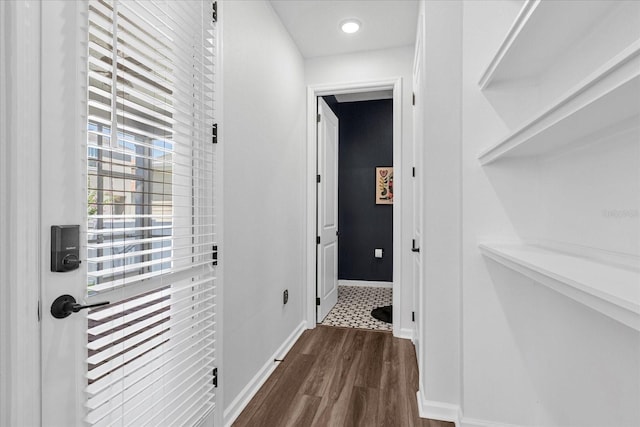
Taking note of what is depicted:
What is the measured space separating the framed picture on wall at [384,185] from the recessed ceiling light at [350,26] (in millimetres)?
2433

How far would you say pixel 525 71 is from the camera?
142cm

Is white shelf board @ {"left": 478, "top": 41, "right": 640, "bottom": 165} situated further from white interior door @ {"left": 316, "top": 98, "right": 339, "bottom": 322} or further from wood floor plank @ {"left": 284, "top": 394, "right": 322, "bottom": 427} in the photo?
white interior door @ {"left": 316, "top": 98, "right": 339, "bottom": 322}

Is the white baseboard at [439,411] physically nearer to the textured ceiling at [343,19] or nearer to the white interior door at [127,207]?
the white interior door at [127,207]

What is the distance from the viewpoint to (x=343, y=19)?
8.35ft

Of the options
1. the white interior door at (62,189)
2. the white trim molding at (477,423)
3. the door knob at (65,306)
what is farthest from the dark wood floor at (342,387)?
the door knob at (65,306)

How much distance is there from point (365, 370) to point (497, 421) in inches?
36.9

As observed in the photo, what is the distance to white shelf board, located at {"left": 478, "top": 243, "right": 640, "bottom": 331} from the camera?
603mm

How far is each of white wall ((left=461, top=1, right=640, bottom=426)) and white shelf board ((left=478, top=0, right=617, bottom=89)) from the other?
0.10m

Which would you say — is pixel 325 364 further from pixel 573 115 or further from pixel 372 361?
pixel 573 115

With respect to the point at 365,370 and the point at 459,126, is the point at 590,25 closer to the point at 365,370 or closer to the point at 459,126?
the point at 459,126

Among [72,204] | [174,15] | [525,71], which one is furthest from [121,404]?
[525,71]

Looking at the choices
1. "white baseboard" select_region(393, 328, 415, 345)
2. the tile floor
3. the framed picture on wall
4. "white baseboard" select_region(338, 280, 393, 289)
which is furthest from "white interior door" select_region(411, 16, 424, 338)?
"white baseboard" select_region(338, 280, 393, 289)

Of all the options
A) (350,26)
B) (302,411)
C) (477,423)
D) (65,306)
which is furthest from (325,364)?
(350,26)

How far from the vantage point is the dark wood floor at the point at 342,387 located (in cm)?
177
